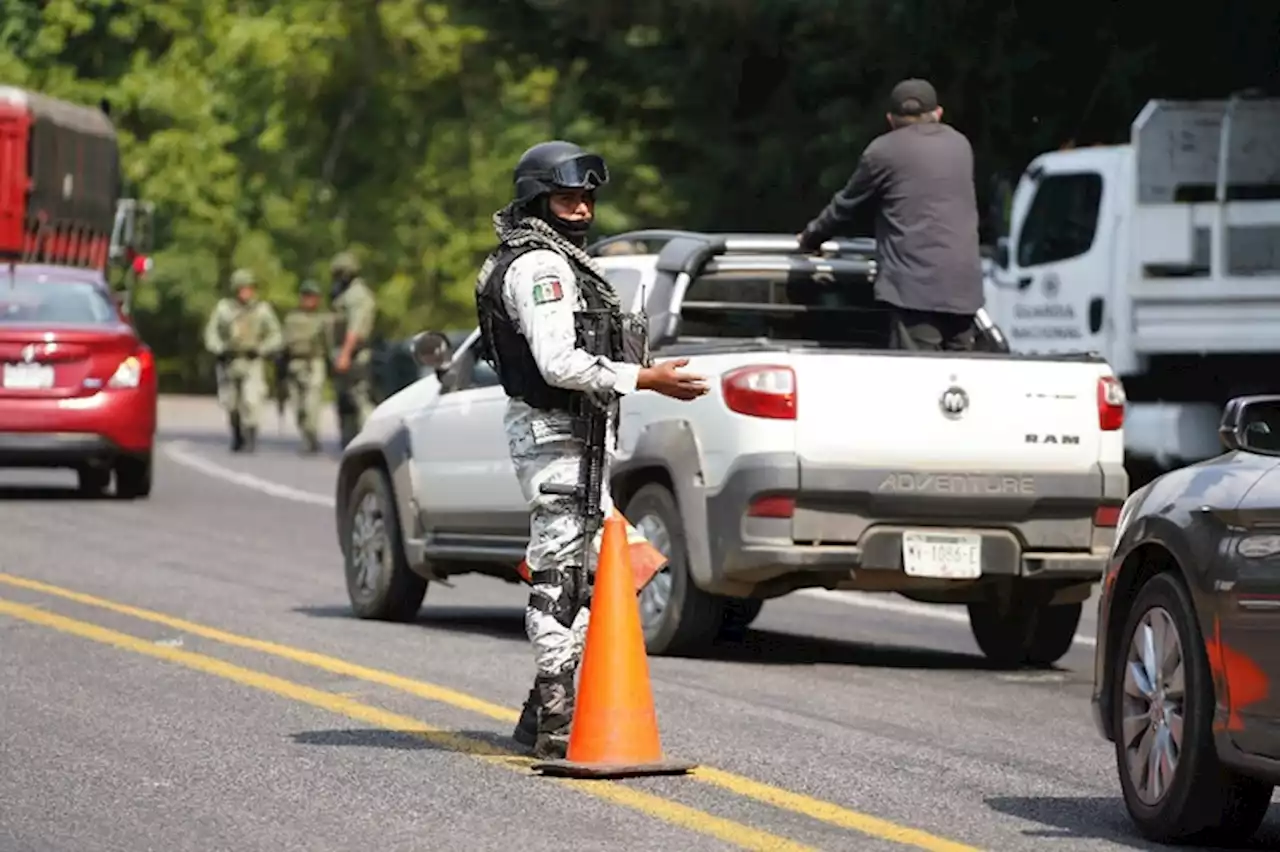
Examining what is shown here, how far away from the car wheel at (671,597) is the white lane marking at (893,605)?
243cm

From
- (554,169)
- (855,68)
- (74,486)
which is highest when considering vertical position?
(855,68)

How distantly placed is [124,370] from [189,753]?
13.7 metres

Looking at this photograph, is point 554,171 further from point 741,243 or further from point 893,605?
point 893,605

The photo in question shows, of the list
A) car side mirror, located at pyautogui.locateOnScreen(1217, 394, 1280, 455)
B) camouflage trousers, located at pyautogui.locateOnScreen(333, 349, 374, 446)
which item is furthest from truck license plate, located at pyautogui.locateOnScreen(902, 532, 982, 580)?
camouflage trousers, located at pyautogui.locateOnScreen(333, 349, 374, 446)

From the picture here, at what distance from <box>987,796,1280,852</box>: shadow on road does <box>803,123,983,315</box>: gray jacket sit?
4.82m

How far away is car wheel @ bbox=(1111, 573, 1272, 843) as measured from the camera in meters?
7.89

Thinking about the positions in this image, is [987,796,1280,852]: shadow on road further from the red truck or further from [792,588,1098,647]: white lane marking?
the red truck

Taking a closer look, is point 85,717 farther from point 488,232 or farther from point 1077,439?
point 488,232

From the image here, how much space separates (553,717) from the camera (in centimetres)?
948

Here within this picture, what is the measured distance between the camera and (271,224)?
6319 cm

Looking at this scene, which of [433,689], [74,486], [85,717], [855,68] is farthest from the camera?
[855,68]

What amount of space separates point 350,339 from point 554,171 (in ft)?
76.2

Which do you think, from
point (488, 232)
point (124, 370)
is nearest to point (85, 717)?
point (124, 370)

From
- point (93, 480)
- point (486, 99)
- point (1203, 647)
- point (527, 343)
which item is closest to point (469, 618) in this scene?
point (527, 343)
